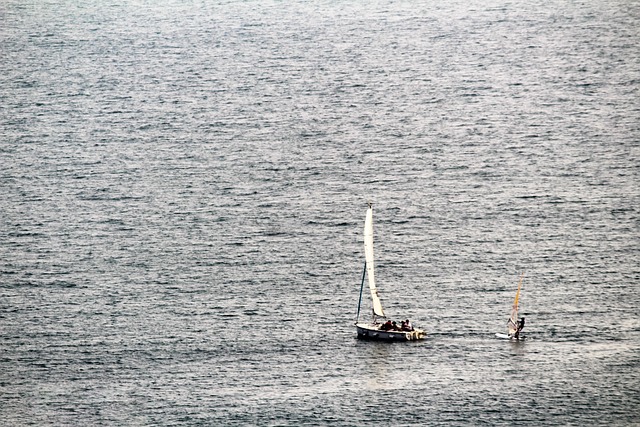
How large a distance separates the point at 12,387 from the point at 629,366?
67.9 meters

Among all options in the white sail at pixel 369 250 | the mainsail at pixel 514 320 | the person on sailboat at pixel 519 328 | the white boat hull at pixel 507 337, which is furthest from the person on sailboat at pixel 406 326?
the person on sailboat at pixel 519 328

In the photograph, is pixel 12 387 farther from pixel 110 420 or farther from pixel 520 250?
pixel 520 250

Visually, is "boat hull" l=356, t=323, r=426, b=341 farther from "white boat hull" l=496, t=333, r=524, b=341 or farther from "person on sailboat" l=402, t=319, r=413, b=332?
"white boat hull" l=496, t=333, r=524, b=341

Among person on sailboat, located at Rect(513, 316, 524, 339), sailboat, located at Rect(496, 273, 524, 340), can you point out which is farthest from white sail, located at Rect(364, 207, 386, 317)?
person on sailboat, located at Rect(513, 316, 524, 339)

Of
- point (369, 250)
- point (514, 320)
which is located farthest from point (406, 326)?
point (514, 320)

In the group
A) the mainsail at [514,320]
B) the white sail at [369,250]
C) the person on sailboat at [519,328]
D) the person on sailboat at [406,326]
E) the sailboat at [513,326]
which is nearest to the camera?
the person on sailboat at [519,328]

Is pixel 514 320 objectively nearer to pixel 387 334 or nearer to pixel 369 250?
pixel 387 334

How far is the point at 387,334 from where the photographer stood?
166 m

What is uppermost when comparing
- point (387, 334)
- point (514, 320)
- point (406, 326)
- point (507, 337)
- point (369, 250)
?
point (369, 250)

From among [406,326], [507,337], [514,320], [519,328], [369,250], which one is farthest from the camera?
[369,250]

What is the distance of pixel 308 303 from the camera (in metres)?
180

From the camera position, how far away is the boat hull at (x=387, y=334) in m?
166

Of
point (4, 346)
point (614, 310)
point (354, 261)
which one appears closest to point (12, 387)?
point (4, 346)

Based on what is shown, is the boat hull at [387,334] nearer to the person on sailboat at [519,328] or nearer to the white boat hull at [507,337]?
the white boat hull at [507,337]
